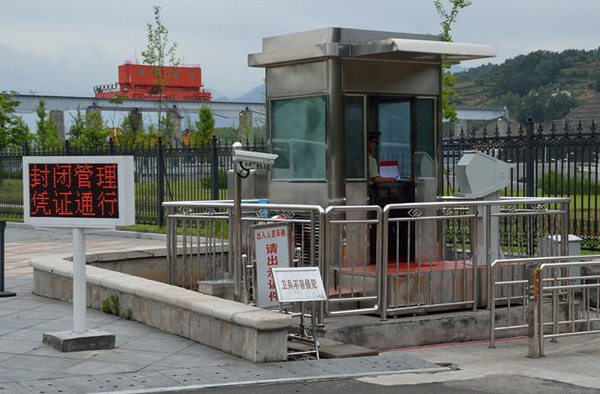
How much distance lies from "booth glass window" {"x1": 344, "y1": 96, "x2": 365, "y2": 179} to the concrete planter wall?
2861 mm

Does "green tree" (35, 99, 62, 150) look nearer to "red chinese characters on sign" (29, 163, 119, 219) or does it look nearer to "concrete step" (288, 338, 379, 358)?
"red chinese characters on sign" (29, 163, 119, 219)

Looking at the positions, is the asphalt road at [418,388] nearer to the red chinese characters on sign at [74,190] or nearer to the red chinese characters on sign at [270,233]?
the red chinese characters on sign at [270,233]

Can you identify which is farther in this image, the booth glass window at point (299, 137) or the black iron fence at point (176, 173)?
the black iron fence at point (176, 173)

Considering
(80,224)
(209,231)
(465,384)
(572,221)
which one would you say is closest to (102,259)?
(209,231)

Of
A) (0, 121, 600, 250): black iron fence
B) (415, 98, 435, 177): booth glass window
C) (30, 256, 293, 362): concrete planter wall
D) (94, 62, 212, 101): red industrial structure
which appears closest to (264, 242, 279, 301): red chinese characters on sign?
(30, 256, 293, 362): concrete planter wall

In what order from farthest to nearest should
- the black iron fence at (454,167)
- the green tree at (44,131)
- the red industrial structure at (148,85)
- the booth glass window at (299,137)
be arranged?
the red industrial structure at (148,85), the green tree at (44,131), the black iron fence at (454,167), the booth glass window at (299,137)

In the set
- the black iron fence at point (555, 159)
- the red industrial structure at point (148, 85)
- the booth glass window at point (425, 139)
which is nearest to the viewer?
the booth glass window at point (425, 139)

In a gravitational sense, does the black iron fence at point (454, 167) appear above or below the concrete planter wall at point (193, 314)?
above

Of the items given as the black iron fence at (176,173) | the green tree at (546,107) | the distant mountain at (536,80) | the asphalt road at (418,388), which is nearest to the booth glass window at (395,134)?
the asphalt road at (418,388)

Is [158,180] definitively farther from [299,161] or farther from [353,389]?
[353,389]

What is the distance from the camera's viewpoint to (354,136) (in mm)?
12195

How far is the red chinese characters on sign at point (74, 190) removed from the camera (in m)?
9.48

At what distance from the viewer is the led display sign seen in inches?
372

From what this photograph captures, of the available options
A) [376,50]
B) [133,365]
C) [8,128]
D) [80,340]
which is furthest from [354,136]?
[8,128]
